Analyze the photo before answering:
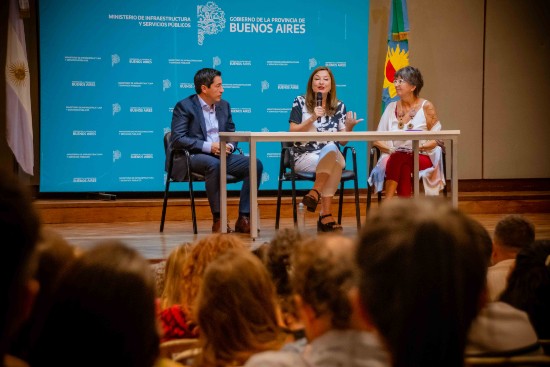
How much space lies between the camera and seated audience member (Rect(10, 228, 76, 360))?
146 cm

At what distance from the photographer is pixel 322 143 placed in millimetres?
5879

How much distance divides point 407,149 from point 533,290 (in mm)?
3802

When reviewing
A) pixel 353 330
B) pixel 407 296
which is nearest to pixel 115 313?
pixel 407 296

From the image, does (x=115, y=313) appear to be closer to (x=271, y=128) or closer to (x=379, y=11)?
(x=271, y=128)

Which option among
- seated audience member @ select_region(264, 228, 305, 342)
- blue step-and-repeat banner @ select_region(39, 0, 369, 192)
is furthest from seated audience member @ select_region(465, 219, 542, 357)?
blue step-and-repeat banner @ select_region(39, 0, 369, 192)

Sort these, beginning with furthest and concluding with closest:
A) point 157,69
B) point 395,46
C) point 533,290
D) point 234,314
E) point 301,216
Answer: point 395,46, point 157,69, point 301,216, point 533,290, point 234,314

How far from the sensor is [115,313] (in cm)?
101

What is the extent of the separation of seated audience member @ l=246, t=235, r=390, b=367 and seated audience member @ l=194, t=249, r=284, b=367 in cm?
21

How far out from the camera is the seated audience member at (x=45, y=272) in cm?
146

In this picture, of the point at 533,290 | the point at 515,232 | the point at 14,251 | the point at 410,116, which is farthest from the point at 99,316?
the point at 410,116

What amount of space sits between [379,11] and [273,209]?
263 centimetres

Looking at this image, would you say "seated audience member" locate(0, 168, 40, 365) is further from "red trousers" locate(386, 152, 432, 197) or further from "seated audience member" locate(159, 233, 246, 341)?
"red trousers" locate(386, 152, 432, 197)

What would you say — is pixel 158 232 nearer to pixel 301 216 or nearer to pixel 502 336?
pixel 301 216

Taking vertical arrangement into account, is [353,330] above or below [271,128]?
below
